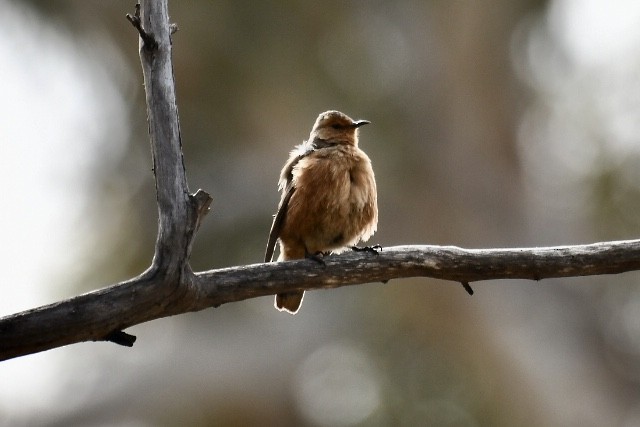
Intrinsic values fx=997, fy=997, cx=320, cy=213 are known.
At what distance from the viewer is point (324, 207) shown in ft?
21.8

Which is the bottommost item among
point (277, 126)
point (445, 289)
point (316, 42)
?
→ point (445, 289)

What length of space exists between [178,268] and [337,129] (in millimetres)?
3242

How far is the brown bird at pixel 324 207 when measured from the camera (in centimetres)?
665

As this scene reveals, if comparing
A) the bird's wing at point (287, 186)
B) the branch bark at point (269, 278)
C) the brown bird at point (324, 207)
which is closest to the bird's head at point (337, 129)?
the bird's wing at point (287, 186)

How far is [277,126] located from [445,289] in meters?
3.90

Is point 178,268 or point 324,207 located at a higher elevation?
point 178,268

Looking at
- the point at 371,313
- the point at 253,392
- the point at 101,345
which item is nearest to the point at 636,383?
the point at 371,313

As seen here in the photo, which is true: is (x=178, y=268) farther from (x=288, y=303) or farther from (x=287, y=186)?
(x=287, y=186)

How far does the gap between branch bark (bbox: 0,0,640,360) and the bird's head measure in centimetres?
234

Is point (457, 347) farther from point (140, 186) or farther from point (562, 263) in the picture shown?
point (562, 263)

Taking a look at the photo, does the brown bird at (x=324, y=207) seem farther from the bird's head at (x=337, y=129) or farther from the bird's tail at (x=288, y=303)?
the bird's head at (x=337, y=129)

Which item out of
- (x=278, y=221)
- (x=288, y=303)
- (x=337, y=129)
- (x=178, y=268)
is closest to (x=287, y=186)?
(x=278, y=221)

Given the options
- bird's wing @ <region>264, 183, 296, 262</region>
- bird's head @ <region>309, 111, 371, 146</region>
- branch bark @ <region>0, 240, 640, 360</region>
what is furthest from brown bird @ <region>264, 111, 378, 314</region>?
branch bark @ <region>0, 240, 640, 360</region>

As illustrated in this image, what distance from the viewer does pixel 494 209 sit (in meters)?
14.8
